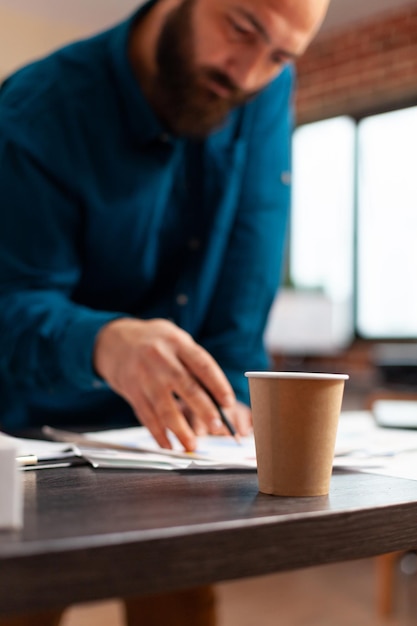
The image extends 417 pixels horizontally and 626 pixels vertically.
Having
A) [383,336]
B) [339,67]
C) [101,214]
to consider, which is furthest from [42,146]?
[339,67]

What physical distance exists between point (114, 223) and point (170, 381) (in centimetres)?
53

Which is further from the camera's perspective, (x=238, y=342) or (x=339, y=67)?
(x=339, y=67)

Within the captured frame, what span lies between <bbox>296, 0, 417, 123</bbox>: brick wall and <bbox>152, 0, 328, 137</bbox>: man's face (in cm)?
360

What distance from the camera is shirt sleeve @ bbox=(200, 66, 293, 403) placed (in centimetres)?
143

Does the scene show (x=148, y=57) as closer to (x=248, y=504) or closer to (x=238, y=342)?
(x=238, y=342)

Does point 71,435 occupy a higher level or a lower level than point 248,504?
lower

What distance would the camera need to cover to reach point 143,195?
Answer: 1328 mm

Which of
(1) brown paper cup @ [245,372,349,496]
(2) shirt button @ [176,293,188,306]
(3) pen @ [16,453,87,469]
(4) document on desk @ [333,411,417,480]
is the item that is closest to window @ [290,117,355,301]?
(2) shirt button @ [176,293,188,306]

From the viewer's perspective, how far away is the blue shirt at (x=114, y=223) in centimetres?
117

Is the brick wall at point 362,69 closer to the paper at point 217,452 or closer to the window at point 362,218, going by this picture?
the window at point 362,218

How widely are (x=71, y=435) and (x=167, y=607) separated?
0.80 feet

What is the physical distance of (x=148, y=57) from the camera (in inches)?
53.0

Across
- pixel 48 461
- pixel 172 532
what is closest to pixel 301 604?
pixel 48 461

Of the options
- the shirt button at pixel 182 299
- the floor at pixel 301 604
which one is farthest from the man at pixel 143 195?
→ the floor at pixel 301 604
